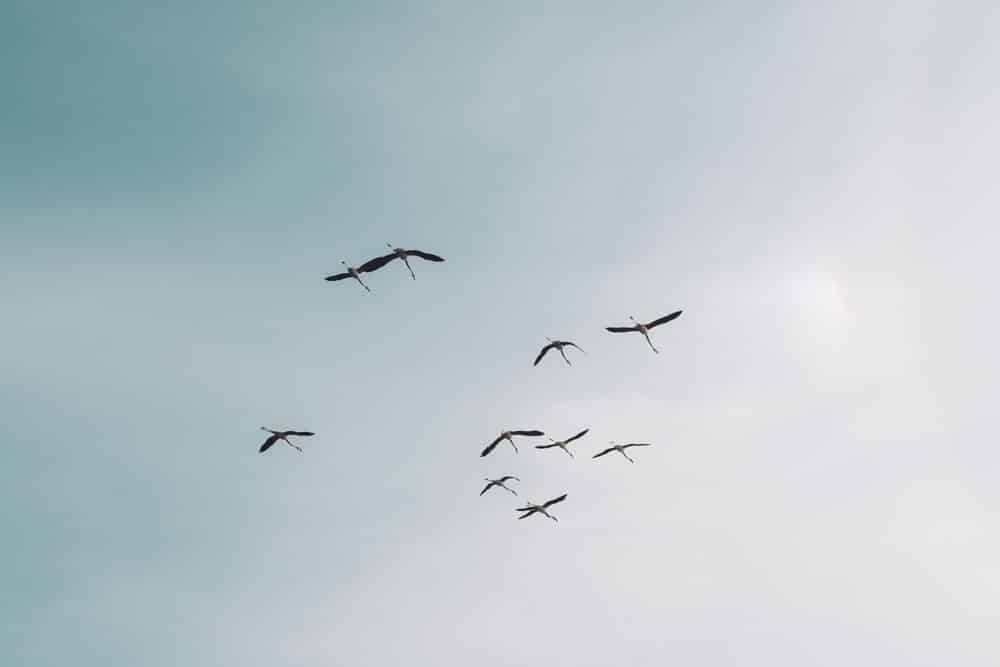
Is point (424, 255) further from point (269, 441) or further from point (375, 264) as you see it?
point (269, 441)

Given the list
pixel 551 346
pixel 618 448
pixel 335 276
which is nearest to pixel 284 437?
pixel 335 276

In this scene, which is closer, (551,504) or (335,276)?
(335,276)

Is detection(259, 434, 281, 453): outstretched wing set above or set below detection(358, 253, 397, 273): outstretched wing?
below

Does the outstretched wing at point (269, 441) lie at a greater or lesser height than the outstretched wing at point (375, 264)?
lesser

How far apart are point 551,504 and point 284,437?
5359 centimetres

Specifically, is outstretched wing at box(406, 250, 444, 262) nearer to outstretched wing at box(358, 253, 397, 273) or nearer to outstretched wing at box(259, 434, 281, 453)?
outstretched wing at box(358, 253, 397, 273)

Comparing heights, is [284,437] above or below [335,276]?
below

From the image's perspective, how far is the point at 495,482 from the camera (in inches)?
7234

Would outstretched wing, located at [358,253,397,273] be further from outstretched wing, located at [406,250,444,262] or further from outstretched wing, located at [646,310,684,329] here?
outstretched wing, located at [646,310,684,329]

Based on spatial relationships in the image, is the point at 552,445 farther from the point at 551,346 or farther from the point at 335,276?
the point at 335,276

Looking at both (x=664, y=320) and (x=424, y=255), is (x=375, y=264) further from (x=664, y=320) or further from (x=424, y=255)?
(x=664, y=320)

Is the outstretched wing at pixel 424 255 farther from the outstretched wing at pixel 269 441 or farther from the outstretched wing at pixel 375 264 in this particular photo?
the outstretched wing at pixel 269 441

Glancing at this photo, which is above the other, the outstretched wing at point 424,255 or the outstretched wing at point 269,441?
the outstretched wing at point 424,255

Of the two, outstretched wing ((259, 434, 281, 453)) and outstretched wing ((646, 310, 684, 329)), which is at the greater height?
outstretched wing ((646, 310, 684, 329))
